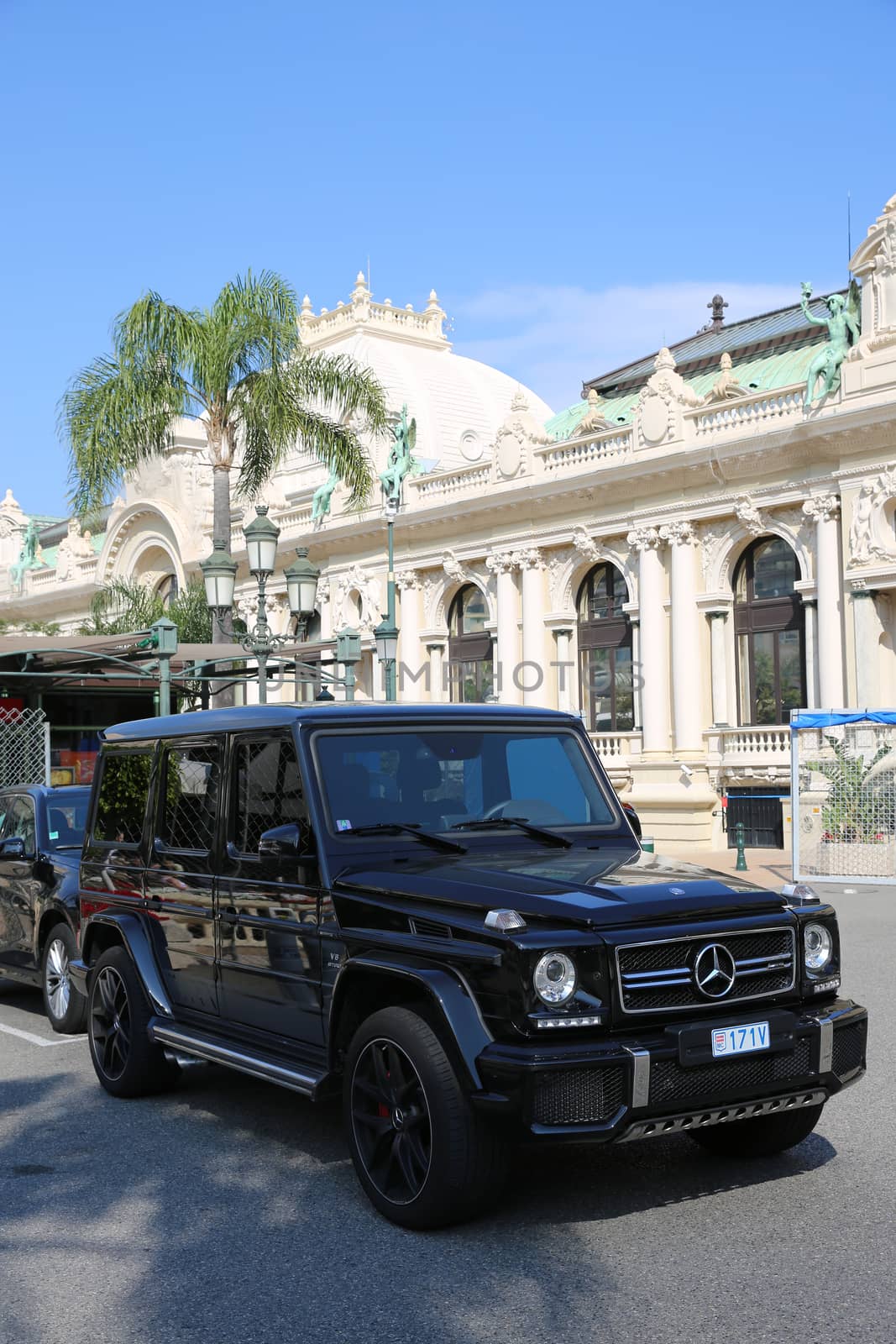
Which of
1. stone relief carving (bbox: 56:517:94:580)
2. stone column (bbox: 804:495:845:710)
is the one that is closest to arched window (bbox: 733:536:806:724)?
stone column (bbox: 804:495:845:710)

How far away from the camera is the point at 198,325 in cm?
2558

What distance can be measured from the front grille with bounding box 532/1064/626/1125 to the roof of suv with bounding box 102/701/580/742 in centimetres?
215

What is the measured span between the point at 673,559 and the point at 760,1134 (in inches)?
1055

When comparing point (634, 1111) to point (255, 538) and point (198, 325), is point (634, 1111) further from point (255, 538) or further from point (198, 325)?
point (198, 325)

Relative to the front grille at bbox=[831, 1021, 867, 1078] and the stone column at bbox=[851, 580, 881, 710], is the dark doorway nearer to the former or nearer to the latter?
the stone column at bbox=[851, 580, 881, 710]

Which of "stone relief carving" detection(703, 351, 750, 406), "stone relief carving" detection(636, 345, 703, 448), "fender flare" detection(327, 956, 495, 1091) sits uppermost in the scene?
"stone relief carving" detection(703, 351, 750, 406)

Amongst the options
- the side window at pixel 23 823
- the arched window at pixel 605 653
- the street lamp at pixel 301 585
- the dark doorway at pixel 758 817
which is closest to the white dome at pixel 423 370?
the arched window at pixel 605 653

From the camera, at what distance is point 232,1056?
21.2 feet

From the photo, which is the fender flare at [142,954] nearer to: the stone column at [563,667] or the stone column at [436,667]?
the stone column at [563,667]

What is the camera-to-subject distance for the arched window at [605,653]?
34344 mm

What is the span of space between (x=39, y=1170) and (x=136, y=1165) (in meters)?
0.42

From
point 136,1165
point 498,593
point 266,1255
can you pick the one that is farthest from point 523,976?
point 498,593

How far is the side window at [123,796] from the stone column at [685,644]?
79.1ft

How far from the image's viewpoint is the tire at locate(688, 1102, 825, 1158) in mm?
5992
